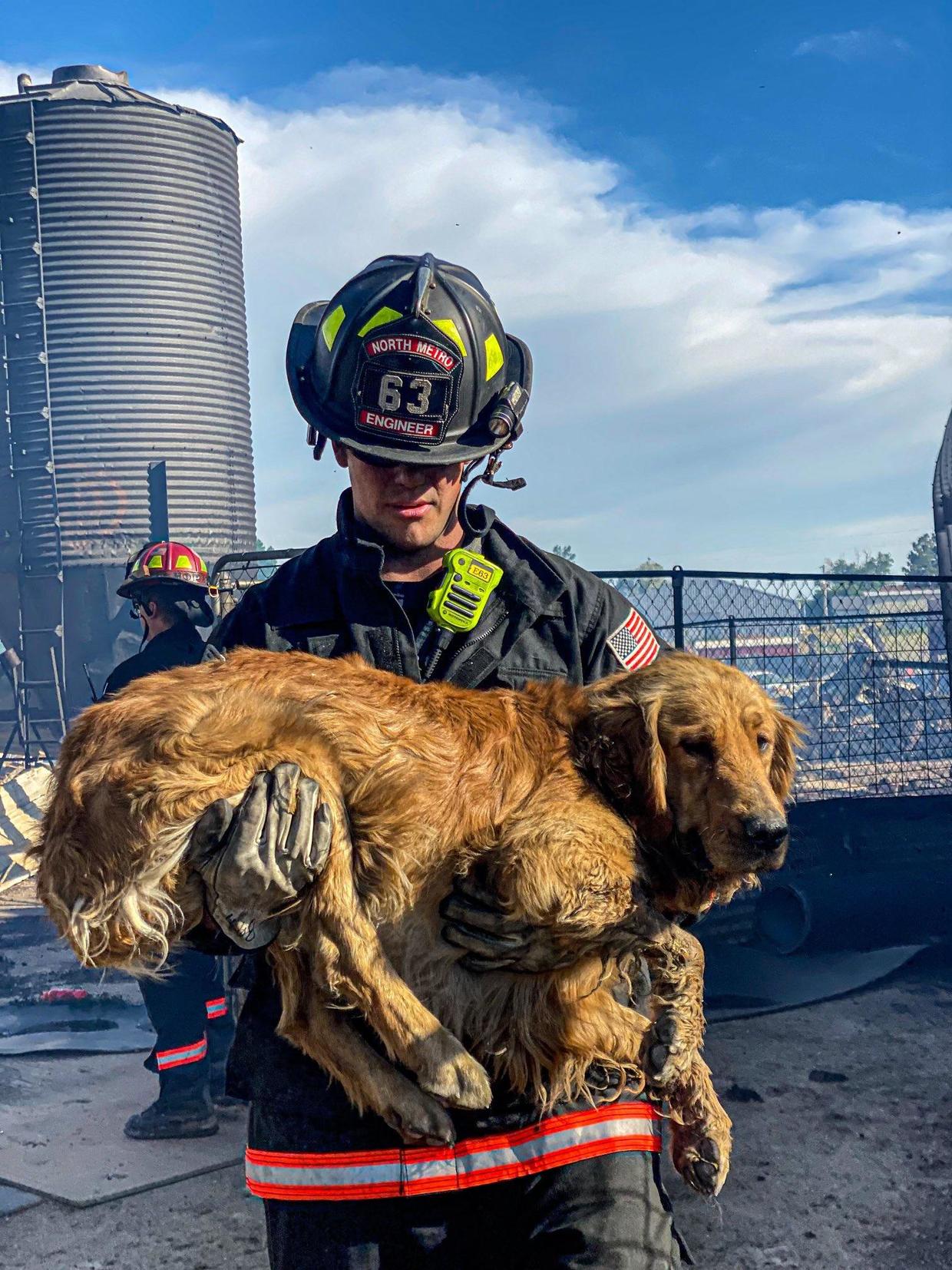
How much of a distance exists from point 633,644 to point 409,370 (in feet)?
2.85

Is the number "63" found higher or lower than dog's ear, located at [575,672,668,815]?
higher

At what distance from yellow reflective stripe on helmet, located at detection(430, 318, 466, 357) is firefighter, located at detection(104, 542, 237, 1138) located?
2830 mm

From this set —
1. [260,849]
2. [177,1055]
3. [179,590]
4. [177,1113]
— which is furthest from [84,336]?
[260,849]

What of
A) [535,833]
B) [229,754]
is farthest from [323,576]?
[535,833]

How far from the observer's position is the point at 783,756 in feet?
8.50

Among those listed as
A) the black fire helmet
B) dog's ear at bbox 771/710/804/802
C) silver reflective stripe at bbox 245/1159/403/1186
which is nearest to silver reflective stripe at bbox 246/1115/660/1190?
silver reflective stripe at bbox 245/1159/403/1186

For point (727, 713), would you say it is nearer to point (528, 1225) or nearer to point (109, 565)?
point (528, 1225)

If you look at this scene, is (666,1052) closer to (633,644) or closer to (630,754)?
(630,754)

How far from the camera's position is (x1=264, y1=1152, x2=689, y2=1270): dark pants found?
82.7 inches

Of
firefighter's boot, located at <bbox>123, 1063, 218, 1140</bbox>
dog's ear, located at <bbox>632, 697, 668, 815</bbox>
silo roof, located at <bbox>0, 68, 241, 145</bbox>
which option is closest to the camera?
dog's ear, located at <bbox>632, 697, 668, 815</bbox>

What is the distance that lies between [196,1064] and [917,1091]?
3771 mm

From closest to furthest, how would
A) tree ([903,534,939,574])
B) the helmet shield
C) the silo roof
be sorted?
1. the helmet shield
2. the silo roof
3. tree ([903,534,939,574])

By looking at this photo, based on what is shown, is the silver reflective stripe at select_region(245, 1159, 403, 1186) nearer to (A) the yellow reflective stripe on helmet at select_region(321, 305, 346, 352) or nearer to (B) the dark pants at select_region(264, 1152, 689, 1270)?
(B) the dark pants at select_region(264, 1152, 689, 1270)

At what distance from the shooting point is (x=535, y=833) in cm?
213
